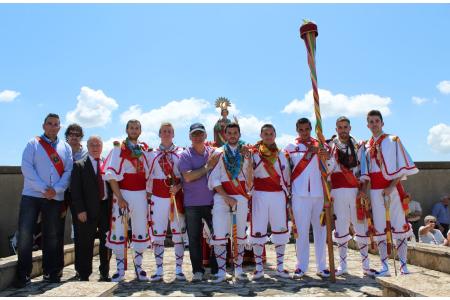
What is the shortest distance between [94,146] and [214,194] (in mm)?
1742

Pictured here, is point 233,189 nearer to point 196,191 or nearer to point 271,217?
point 196,191

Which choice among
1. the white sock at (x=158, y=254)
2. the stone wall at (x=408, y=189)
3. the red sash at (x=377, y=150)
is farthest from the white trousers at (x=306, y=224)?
the stone wall at (x=408, y=189)

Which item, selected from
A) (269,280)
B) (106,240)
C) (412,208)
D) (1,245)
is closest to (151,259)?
(106,240)

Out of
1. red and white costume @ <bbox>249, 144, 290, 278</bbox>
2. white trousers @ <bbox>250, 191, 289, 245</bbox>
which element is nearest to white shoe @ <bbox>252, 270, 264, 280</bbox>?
red and white costume @ <bbox>249, 144, 290, 278</bbox>

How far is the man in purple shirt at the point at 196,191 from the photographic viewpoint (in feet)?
17.8

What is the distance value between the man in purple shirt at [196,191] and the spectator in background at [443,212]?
8.22m

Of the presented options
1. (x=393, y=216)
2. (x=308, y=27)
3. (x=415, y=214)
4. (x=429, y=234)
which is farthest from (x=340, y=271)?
(x=415, y=214)

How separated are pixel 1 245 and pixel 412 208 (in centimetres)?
1096

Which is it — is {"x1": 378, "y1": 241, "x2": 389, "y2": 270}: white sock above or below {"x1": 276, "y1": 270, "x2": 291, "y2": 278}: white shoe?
above

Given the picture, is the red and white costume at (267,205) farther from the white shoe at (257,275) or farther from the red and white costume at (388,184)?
the red and white costume at (388,184)

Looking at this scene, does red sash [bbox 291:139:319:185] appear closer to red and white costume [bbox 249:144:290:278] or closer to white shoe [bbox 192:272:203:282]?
red and white costume [bbox 249:144:290:278]

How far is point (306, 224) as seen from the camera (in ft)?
18.4

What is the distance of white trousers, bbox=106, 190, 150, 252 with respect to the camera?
539cm

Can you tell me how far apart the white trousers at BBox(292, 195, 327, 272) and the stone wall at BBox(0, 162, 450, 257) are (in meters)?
7.10
